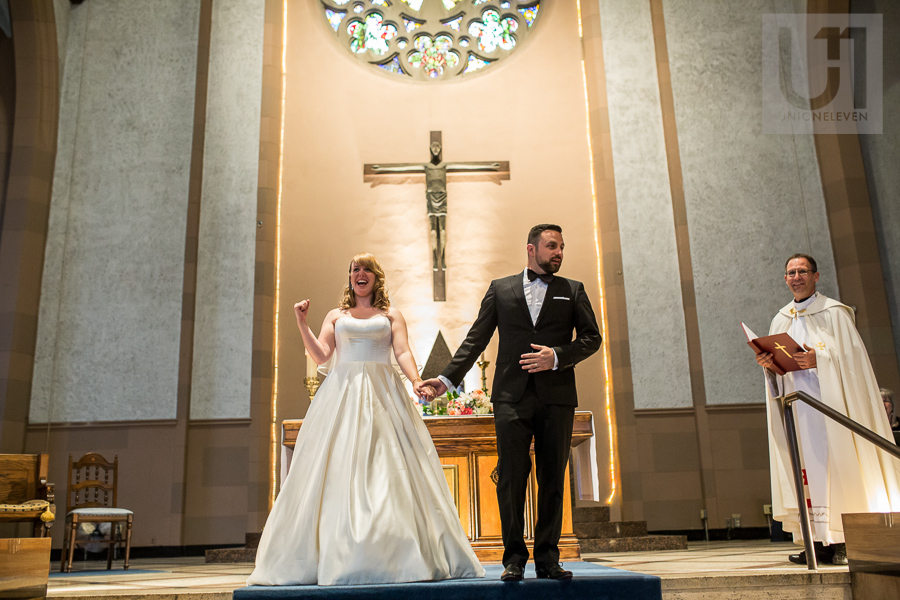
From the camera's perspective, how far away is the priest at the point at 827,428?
439cm

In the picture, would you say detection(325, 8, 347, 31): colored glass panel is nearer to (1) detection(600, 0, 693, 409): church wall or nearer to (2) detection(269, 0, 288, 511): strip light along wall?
(2) detection(269, 0, 288, 511): strip light along wall

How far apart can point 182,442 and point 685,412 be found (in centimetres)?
541

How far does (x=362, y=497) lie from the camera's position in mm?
3369

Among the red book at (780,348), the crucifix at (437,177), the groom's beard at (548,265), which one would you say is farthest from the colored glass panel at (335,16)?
the groom's beard at (548,265)

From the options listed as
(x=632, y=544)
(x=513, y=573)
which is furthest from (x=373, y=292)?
(x=632, y=544)

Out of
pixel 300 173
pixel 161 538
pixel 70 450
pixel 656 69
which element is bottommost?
pixel 161 538

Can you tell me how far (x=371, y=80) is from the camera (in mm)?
9633

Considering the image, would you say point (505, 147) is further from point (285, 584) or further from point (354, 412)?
point (285, 584)

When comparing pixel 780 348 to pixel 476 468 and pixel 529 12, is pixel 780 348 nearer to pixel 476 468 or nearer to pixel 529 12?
pixel 476 468

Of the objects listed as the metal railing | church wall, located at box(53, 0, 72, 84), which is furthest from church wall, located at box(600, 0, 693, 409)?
church wall, located at box(53, 0, 72, 84)

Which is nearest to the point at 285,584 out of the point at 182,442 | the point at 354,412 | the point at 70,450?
the point at 354,412

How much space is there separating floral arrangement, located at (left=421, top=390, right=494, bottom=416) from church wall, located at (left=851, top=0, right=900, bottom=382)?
512 centimetres

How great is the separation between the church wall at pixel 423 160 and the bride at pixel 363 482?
4814 mm

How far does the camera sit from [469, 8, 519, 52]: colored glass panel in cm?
1012
